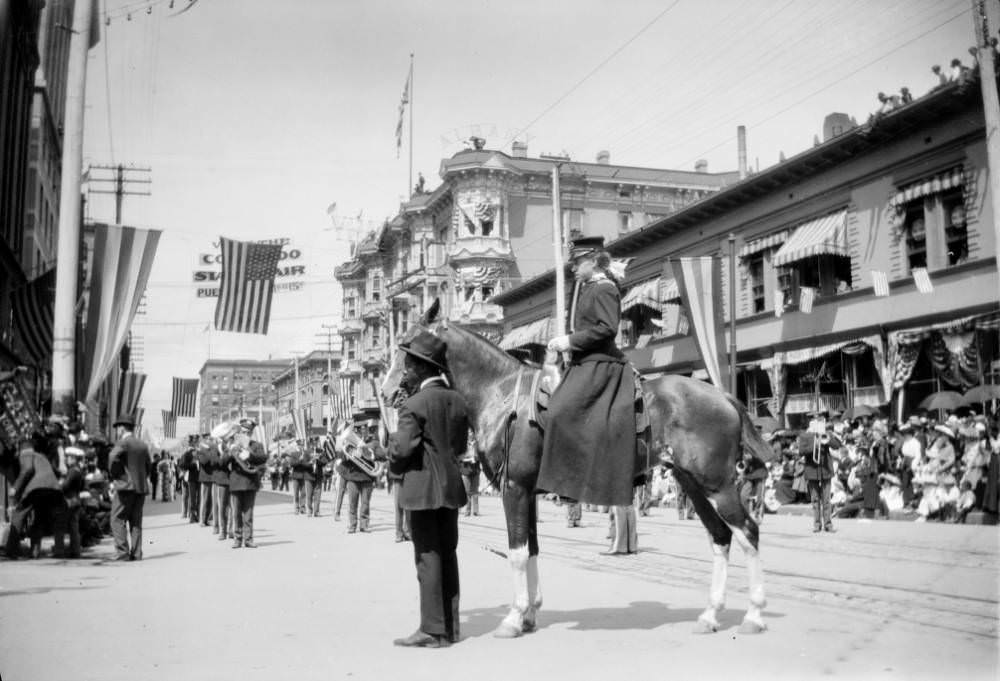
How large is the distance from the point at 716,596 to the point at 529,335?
125ft

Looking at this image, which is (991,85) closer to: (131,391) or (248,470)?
(248,470)

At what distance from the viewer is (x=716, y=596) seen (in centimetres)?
764

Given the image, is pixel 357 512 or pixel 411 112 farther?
pixel 357 512

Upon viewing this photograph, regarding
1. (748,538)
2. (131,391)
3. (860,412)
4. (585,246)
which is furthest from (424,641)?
(131,391)

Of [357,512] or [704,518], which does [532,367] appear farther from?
[357,512]

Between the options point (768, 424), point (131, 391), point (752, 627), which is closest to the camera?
point (752, 627)

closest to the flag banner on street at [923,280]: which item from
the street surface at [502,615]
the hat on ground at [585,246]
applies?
the street surface at [502,615]

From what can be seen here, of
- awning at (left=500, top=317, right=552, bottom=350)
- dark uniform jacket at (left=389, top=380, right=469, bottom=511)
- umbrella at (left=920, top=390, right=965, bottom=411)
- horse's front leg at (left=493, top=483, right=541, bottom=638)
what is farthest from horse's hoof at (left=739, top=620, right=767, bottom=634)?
awning at (left=500, top=317, right=552, bottom=350)

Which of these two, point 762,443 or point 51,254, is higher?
point 51,254

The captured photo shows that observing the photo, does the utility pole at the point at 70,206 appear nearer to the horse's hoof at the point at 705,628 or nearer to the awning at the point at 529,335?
the horse's hoof at the point at 705,628

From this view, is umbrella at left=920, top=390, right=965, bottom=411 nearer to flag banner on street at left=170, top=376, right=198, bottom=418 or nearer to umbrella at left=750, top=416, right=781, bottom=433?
umbrella at left=750, top=416, right=781, bottom=433

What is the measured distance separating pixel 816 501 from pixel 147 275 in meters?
12.8

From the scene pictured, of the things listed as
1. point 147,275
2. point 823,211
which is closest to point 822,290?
point 823,211

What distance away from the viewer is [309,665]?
21.1ft
